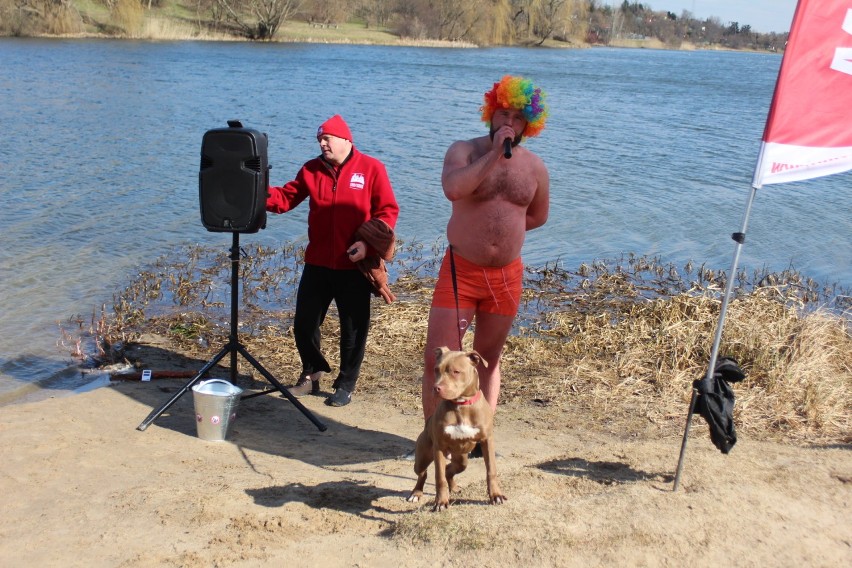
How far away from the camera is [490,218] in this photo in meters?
4.92

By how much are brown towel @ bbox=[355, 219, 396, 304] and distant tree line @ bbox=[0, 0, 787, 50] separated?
4910 centimetres

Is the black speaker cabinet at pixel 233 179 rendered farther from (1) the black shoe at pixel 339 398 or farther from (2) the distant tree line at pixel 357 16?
(2) the distant tree line at pixel 357 16

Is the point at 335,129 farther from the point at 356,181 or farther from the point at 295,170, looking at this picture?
the point at 295,170

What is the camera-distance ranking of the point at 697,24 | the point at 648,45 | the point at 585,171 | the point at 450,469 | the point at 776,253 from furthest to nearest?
the point at 697,24 → the point at 648,45 → the point at 585,171 → the point at 776,253 → the point at 450,469

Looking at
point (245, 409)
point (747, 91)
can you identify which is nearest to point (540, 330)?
point (245, 409)

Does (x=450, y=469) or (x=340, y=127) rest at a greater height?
(x=340, y=127)

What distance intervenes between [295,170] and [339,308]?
10.3 m

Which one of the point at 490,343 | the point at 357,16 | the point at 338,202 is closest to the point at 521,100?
the point at 490,343

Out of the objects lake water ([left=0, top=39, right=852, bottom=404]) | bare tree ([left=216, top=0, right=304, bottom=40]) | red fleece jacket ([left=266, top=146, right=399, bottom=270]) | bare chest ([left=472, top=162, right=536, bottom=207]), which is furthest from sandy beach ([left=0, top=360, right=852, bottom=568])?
bare tree ([left=216, top=0, right=304, bottom=40])

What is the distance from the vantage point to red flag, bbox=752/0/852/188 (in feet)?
14.6

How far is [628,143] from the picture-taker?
2188 centimetres

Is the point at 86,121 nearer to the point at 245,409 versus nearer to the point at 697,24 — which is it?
the point at 245,409

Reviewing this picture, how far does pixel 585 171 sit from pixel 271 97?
500 inches

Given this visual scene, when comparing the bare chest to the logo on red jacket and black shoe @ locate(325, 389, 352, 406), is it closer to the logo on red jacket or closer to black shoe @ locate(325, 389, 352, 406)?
the logo on red jacket
